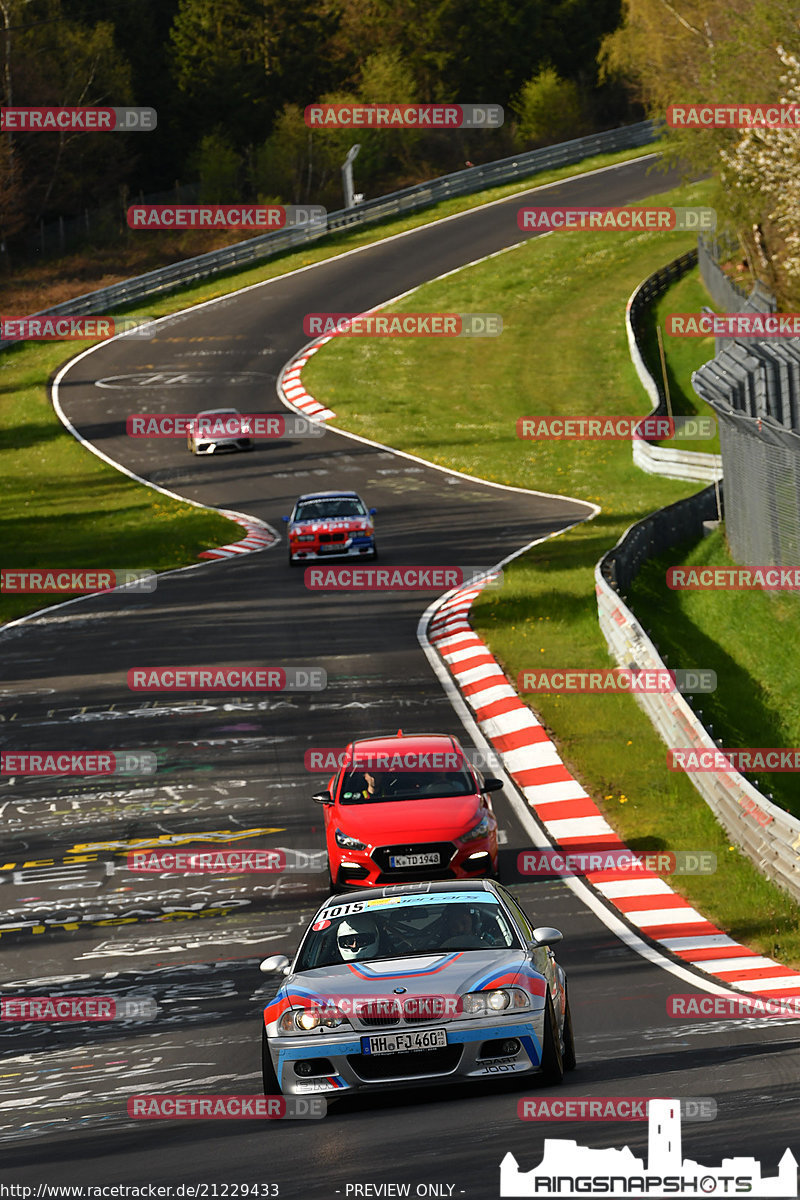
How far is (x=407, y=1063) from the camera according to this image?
8.98 m

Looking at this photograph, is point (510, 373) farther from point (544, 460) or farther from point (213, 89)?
point (213, 89)

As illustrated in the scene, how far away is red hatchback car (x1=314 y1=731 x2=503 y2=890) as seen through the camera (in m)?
14.7

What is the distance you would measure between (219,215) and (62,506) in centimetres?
→ 4675

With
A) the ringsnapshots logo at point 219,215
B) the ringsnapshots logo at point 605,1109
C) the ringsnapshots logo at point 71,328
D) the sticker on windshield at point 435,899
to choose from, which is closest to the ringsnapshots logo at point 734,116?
the ringsnapshots logo at point 71,328

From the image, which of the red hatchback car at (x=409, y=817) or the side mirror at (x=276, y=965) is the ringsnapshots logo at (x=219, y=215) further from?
the side mirror at (x=276, y=965)

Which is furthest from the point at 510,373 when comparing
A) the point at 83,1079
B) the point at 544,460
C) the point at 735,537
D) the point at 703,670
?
the point at 83,1079

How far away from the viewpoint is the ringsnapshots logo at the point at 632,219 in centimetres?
7231

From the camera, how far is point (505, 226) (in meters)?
74.5

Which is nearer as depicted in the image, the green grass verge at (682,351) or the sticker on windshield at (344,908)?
the sticker on windshield at (344,908)

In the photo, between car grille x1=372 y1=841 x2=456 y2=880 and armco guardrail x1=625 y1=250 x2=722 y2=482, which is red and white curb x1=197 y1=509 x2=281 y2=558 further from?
car grille x1=372 y1=841 x2=456 y2=880

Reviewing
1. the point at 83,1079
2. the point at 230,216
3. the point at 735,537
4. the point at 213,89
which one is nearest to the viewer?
the point at 83,1079

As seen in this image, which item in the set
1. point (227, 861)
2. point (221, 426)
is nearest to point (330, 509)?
point (221, 426)

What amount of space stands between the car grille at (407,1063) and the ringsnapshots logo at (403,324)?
5469 centimetres

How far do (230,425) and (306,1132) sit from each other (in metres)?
42.4
